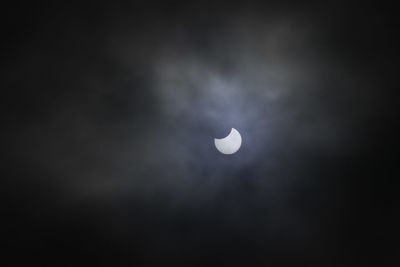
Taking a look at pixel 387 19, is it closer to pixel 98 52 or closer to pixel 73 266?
pixel 98 52

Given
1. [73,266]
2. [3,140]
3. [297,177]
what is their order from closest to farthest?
[3,140] < [297,177] < [73,266]

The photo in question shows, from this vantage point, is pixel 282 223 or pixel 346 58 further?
pixel 282 223

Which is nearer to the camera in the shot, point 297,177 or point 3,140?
point 3,140

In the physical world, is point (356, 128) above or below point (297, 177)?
above

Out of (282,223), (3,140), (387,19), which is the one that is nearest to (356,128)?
(387,19)

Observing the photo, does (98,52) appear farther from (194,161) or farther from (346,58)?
(346,58)

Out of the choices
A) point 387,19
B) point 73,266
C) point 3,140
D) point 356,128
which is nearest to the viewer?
point 387,19

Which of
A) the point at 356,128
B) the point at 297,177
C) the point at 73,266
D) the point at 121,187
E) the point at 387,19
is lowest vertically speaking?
the point at 73,266

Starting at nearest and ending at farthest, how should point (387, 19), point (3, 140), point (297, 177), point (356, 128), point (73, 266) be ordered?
point (387, 19) < point (3, 140) < point (356, 128) < point (297, 177) < point (73, 266)

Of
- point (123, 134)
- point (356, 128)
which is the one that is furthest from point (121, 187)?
point (356, 128)
